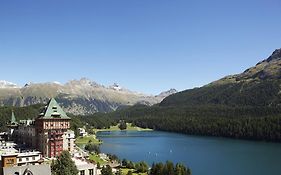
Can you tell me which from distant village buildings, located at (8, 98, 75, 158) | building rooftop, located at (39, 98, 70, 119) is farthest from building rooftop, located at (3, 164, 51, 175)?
building rooftop, located at (39, 98, 70, 119)

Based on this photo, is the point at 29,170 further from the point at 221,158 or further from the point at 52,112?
the point at 221,158

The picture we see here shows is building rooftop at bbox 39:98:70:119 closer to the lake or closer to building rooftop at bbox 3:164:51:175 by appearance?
the lake

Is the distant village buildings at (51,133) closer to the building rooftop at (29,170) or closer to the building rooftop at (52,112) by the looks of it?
the building rooftop at (52,112)

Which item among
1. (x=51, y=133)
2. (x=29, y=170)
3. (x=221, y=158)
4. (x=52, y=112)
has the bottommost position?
(x=221, y=158)

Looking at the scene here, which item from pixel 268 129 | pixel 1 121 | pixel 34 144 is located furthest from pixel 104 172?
pixel 268 129

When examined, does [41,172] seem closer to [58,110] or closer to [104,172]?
[104,172]

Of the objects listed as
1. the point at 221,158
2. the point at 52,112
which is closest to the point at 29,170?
the point at 52,112

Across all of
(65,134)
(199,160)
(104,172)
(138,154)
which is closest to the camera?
(104,172)

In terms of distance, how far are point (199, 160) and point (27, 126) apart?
5396cm

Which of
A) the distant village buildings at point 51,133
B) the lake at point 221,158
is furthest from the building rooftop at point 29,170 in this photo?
the lake at point 221,158

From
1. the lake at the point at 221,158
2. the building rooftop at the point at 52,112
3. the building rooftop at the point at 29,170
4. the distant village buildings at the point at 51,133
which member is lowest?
the lake at the point at 221,158

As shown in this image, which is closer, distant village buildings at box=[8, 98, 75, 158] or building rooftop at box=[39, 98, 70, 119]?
distant village buildings at box=[8, 98, 75, 158]

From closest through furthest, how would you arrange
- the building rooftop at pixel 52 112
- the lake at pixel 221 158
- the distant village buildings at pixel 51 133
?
the distant village buildings at pixel 51 133 < the building rooftop at pixel 52 112 < the lake at pixel 221 158

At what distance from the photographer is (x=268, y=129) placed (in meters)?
189
